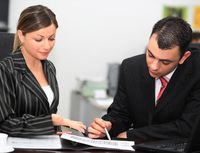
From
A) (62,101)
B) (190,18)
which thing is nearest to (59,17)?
(62,101)

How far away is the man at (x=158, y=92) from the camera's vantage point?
6.59 feet

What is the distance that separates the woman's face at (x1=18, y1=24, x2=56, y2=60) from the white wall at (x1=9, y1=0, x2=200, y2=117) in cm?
234

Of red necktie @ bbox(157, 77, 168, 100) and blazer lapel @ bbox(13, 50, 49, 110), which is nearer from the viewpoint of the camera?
blazer lapel @ bbox(13, 50, 49, 110)

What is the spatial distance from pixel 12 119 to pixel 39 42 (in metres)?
0.40

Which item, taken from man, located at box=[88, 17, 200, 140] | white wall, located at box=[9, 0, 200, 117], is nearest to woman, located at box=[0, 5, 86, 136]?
man, located at box=[88, 17, 200, 140]

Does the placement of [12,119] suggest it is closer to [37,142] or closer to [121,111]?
[37,142]

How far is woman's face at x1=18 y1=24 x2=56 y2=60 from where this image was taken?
80.9 inches

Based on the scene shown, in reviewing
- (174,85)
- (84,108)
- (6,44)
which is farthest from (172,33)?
(84,108)

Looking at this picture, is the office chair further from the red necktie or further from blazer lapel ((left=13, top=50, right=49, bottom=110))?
the red necktie

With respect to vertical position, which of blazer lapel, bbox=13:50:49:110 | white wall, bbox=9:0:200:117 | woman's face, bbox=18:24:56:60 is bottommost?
white wall, bbox=9:0:200:117

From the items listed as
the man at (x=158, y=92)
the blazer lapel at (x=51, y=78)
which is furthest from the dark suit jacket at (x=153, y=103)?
the blazer lapel at (x=51, y=78)

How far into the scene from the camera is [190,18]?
489 centimetres

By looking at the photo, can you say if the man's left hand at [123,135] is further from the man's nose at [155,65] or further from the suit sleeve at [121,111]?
the man's nose at [155,65]

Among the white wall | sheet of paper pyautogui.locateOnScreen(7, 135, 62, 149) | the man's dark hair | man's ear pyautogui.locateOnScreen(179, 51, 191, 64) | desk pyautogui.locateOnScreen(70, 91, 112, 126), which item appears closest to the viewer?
sheet of paper pyautogui.locateOnScreen(7, 135, 62, 149)
